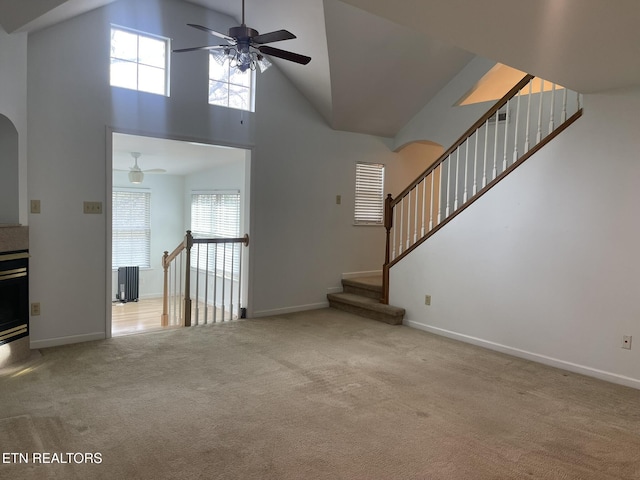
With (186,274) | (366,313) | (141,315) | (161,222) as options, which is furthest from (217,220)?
(366,313)

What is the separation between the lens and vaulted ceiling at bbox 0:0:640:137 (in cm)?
224

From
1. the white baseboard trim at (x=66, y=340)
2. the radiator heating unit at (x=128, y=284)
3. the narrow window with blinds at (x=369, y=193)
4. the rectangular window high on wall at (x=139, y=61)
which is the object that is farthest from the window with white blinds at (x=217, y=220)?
the rectangular window high on wall at (x=139, y=61)

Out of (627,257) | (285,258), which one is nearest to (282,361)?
(285,258)

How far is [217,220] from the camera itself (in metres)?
8.27

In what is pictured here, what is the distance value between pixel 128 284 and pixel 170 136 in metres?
5.11

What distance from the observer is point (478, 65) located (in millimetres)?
5477

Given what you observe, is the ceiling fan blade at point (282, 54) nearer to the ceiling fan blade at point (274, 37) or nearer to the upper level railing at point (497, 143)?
the ceiling fan blade at point (274, 37)

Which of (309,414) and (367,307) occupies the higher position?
(367,307)

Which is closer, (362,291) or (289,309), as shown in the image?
(289,309)

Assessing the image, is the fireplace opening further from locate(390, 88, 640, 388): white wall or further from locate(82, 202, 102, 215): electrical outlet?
locate(390, 88, 640, 388): white wall

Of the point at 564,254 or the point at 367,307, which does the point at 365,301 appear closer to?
the point at 367,307

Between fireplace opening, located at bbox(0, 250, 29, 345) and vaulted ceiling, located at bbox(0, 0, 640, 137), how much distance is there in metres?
1.85

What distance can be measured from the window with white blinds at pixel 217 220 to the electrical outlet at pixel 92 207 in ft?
10.3

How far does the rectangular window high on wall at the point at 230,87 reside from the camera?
4.92 metres
